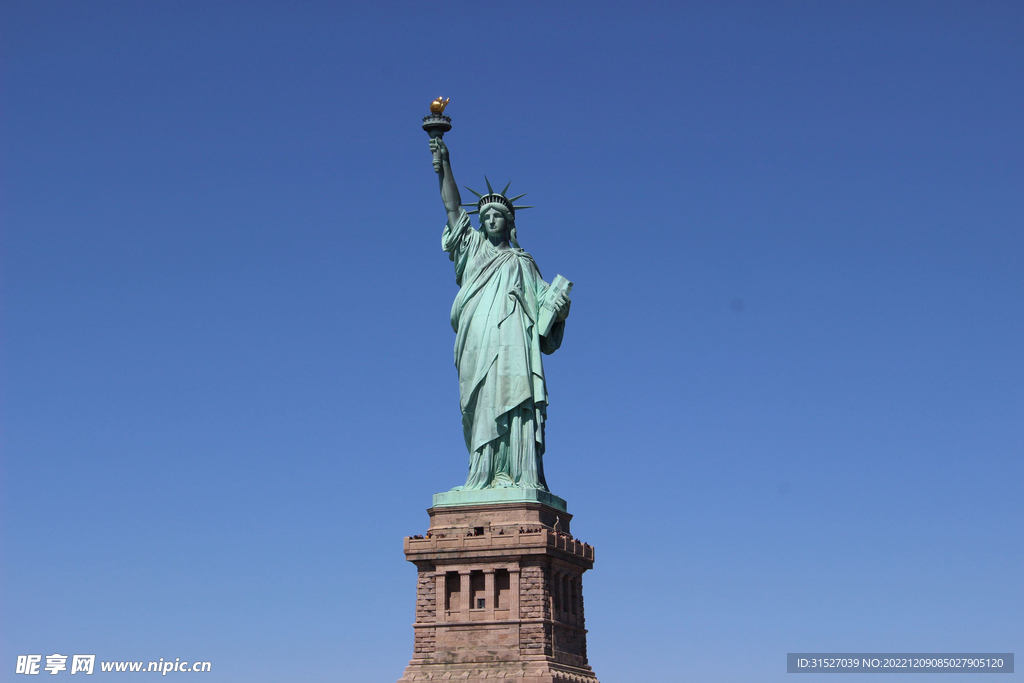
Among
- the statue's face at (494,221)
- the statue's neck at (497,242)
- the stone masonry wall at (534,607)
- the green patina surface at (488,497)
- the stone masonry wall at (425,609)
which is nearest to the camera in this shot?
the stone masonry wall at (534,607)

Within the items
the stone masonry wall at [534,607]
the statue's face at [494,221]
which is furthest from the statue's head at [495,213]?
the stone masonry wall at [534,607]

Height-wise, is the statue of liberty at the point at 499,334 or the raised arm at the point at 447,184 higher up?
the raised arm at the point at 447,184

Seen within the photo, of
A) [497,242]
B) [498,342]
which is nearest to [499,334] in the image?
[498,342]

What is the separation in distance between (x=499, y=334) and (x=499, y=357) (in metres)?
0.68

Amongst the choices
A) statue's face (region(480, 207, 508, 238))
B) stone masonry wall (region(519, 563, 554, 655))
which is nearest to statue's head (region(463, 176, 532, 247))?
statue's face (region(480, 207, 508, 238))

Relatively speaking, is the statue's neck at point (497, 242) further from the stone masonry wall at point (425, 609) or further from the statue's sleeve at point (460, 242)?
the stone masonry wall at point (425, 609)

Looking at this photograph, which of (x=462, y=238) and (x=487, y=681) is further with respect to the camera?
(x=462, y=238)

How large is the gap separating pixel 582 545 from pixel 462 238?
935 cm

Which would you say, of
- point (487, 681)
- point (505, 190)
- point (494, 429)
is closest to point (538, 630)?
point (487, 681)

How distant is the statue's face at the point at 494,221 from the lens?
47938mm

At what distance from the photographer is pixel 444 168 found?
4819 cm

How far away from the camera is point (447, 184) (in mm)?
48375

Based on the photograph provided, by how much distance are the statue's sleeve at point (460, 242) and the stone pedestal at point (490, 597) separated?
738cm

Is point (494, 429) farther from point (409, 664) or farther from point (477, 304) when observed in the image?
point (409, 664)
